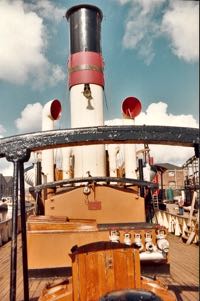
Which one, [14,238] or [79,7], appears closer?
[14,238]

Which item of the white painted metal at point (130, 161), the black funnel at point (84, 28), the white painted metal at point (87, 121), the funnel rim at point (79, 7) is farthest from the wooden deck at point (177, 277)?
the funnel rim at point (79, 7)

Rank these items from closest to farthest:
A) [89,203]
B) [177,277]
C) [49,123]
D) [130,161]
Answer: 1. [177,277]
2. [89,203]
3. [130,161]
4. [49,123]

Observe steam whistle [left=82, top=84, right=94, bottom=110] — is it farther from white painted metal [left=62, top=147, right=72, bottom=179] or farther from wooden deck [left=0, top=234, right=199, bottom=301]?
wooden deck [left=0, top=234, right=199, bottom=301]

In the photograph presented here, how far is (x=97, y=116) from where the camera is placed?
1540 centimetres

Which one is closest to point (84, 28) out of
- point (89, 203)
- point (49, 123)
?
point (49, 123)

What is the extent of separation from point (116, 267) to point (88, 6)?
1447cm

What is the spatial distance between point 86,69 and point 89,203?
6.52 metres

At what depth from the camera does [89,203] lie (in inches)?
507

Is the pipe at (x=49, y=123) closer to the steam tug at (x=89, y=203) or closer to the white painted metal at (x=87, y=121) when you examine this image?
the steam tug at (x=89, y=203)

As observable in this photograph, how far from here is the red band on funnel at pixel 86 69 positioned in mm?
15555

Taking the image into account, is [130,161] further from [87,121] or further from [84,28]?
[84,28]

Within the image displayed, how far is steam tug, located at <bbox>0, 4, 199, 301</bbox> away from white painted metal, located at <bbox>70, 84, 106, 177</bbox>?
5 cm

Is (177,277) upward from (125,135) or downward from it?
downward

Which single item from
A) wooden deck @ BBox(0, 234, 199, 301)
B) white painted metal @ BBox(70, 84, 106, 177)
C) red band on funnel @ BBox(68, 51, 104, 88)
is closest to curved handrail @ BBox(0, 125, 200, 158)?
wooden deck @ BBox(0, 234, 199, 301)
